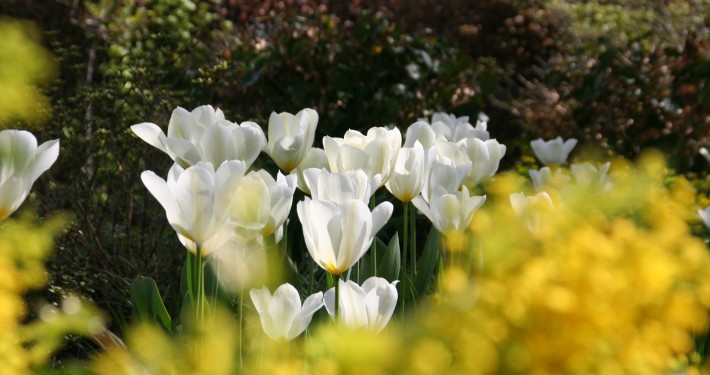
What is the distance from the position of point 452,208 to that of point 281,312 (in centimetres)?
47

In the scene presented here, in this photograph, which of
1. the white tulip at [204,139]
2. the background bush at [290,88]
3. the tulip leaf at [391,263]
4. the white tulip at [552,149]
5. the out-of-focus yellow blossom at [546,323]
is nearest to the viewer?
the out-of-focus yellow blossom at [546,323]

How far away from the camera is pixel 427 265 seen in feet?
8.04

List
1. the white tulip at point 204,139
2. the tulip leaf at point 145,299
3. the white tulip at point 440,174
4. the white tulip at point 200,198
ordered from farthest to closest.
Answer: the tulip leaf at point 145,299 < the white tulip at point 440,174 < the white tulip at point 204,139 < the white tulip at point 200,198

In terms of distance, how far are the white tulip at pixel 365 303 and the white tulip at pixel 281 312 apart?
0.20ft

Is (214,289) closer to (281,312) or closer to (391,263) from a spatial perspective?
(391,263)

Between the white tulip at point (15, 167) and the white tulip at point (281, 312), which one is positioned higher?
the white tulip at point (15, 167)

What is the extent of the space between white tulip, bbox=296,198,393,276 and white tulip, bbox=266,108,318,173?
0.51 m

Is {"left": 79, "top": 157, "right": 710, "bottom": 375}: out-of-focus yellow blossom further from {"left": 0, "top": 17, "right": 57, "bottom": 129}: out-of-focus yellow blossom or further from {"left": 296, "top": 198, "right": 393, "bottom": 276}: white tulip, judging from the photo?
{"left": 0, "top": 17, "right": 57, "bottom": 129}: out-of-focus yellow blossom

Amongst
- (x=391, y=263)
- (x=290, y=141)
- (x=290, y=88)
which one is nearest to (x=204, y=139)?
(x=290, y=141)

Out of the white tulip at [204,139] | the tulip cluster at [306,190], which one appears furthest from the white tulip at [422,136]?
the white tulip at [204,139]

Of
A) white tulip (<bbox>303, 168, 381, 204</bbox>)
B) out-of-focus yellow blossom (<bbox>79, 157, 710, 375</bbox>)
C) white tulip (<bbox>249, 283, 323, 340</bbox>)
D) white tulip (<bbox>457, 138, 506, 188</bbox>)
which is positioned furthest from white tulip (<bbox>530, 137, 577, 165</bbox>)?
out-of-focus yellow blossom (<bbox>79, 157, 710, 375</bbox>)

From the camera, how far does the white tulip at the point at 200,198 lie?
1.46 meters

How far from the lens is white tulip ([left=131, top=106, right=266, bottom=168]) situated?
1872mm

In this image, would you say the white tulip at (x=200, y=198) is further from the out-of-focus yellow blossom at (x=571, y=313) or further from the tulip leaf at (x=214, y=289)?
the out-of-focus yellow blossom at (x=571, y=313)
